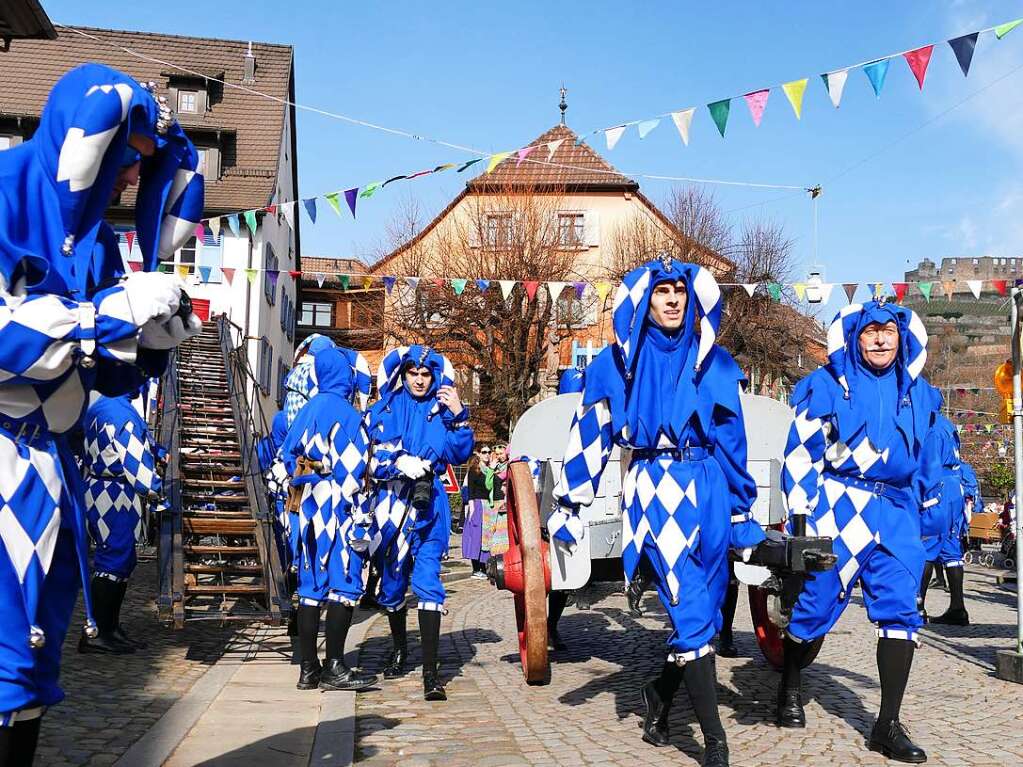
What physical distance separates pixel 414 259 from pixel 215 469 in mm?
20586

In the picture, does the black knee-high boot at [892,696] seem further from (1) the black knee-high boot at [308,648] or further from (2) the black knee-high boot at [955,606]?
(2) the black knee-high boot at [955,606]

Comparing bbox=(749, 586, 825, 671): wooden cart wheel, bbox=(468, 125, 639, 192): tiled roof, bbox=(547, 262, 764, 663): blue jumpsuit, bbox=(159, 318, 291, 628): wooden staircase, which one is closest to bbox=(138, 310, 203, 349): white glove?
bbox=(547, 262, 764, 663): blue jumpsuit

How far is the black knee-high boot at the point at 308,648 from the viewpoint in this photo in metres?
6.10

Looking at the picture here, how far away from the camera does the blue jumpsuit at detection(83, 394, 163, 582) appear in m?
7.30

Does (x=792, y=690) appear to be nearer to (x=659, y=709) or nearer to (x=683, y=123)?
(x=659, y=709)

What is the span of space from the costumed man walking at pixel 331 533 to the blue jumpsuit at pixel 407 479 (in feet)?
0.42

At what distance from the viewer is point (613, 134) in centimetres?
1107

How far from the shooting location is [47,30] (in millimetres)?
10039

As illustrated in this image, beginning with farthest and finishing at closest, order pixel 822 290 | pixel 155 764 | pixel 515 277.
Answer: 1. pixel 515 277
2. pixel 822 290
3. pixel 155 764

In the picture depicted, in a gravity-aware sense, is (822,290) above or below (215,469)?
above

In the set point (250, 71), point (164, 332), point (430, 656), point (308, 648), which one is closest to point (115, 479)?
point (308, 648)

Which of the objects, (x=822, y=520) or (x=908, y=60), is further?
(x=908, y=60)

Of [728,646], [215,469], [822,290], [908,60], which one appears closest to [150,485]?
[215,469]

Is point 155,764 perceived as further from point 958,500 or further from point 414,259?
point 414,259
